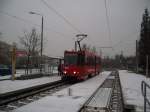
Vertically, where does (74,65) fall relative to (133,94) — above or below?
above

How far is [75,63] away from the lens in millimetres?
28969

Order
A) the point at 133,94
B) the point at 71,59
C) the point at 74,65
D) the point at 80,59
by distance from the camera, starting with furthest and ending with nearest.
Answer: the point at 71,59 → the point at 80,59 → the point at 74,65 → the point at 133,94

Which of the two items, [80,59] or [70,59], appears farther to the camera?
[70,59]

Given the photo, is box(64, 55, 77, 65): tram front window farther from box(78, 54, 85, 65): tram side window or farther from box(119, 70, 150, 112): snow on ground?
box(119, 70, 150, 112): snow on ground

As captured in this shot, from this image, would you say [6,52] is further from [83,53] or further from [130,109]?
[130,109]

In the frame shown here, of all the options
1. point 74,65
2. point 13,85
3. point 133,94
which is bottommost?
point 133,94

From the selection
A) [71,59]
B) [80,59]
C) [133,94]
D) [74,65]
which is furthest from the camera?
[71,59]

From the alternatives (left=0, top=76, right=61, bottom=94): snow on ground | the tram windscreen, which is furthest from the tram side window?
(left=0, top=76, right=61, bottom=94): snow on ground

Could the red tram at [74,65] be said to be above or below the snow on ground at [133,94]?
above

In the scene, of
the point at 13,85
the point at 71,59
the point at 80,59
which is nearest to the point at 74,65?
the point at 71,59

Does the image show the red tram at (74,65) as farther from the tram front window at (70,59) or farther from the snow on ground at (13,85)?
the snow on ground at (13,85)

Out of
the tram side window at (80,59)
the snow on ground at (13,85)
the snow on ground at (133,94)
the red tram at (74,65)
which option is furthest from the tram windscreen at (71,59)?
the snow on ground at (133,94)

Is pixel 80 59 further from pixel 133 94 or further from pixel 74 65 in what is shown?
pixel 133 94

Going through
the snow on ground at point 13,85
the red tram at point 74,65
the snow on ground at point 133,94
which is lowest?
the snow on ground at point 133,94
